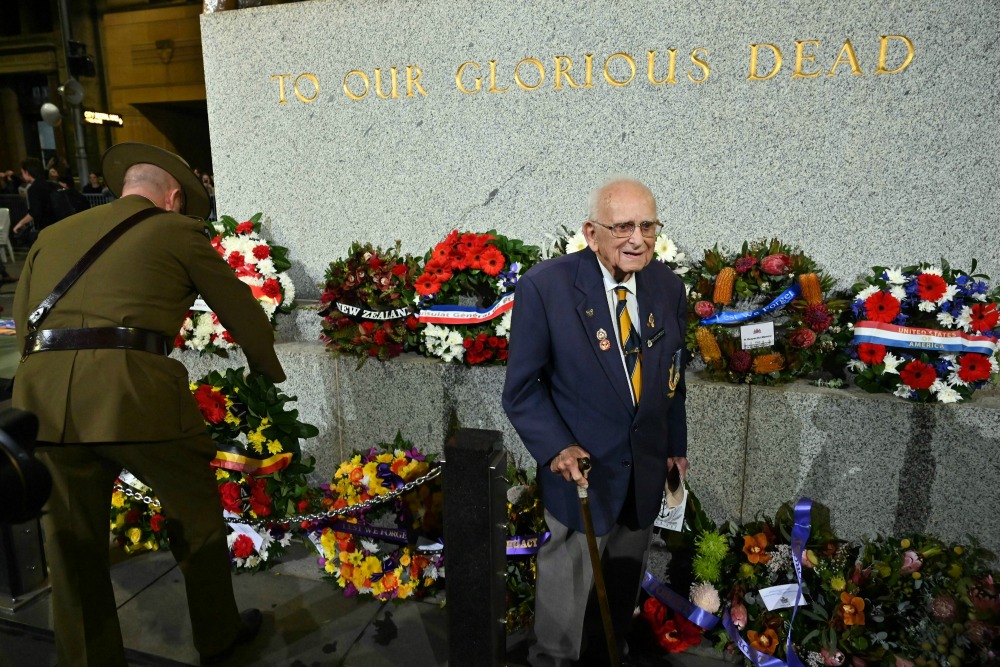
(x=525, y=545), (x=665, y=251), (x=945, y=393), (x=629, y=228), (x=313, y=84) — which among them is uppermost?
(x=313, y=84)

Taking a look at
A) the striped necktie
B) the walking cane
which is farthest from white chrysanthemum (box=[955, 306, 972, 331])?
the walking cane

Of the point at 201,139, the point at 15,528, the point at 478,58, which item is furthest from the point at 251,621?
the point at 201,139

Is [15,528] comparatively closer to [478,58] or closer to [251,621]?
[251,621]

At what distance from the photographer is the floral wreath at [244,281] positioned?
13.5ft

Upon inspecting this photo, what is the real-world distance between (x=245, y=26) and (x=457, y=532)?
4009mm

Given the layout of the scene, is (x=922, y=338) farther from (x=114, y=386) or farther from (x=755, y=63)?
(x=114, y=386)

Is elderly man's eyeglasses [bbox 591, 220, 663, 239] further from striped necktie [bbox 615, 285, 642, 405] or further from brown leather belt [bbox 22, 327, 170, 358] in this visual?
brown leather belt [bbox 22, 327, 170, 358]

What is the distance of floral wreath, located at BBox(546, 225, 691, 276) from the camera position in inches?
143

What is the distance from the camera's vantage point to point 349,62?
4348 millimetres

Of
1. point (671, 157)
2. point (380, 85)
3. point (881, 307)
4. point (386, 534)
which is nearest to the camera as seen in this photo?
point (881, 307)

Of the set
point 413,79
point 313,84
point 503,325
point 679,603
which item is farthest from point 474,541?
point 313,84

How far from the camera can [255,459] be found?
3734mm

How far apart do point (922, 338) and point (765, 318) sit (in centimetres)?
69

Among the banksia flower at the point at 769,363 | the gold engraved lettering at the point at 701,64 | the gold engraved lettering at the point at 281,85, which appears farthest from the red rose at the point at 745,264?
the gold engraved lettering at the point at 281,85
